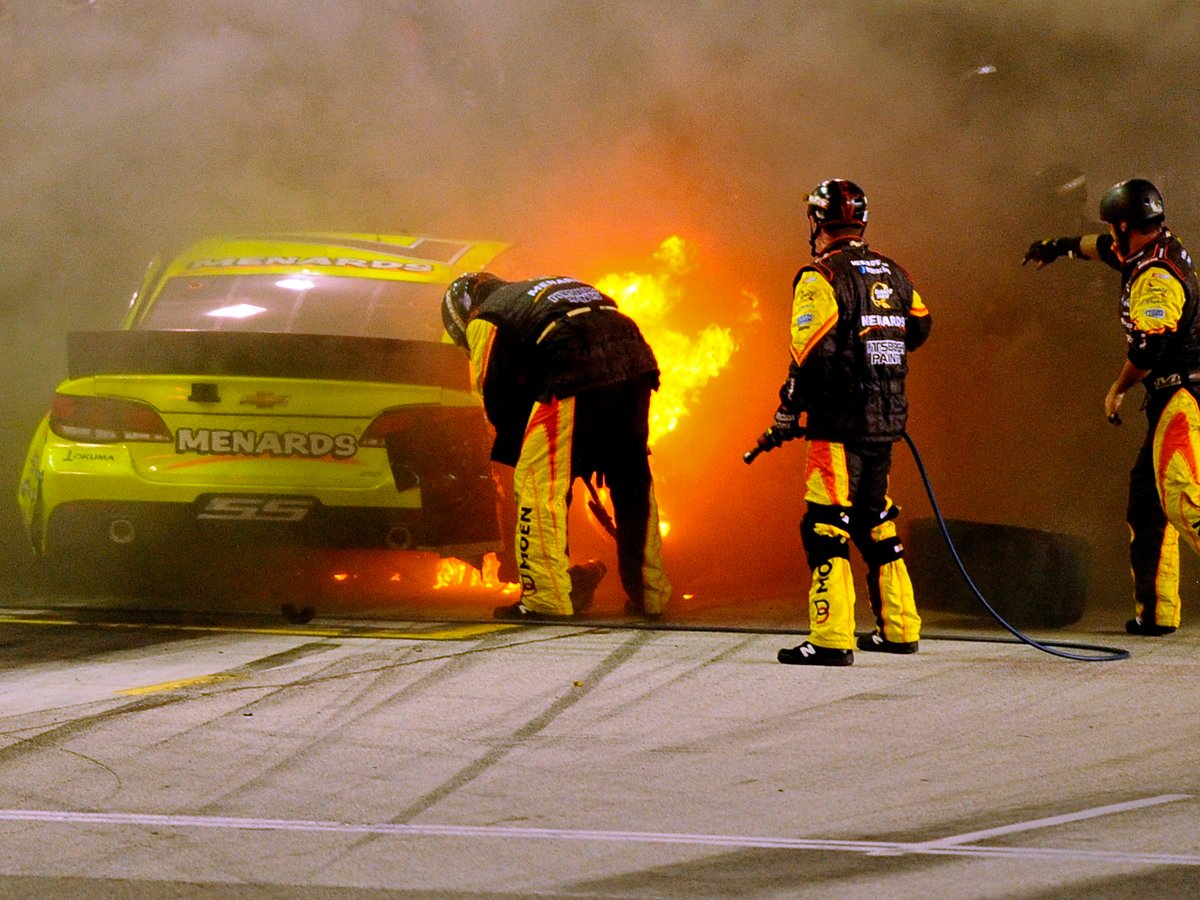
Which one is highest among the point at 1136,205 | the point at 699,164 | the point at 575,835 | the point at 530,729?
the point at 699,164

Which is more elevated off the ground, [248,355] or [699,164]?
[699,164]

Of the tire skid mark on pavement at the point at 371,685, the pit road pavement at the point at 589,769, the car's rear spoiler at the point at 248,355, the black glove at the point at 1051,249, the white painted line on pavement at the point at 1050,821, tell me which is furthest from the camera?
the car's rear spoiler at the point at 248,355

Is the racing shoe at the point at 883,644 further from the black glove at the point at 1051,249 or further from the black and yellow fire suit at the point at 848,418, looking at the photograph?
the black glove at the point at 1051,249

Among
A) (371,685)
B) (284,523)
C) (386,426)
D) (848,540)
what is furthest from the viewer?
(284,523)


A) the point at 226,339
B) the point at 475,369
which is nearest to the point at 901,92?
the point at 475,369

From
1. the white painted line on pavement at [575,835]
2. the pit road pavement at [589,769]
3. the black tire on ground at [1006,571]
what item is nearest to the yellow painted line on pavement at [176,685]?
the pit road pavement at [589,769]

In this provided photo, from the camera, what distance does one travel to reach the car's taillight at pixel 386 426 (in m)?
7.01

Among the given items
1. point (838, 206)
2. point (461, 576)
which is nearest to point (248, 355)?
point (461, 576)

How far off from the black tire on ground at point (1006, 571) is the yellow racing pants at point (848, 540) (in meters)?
1.01

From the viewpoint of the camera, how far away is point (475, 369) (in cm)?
689

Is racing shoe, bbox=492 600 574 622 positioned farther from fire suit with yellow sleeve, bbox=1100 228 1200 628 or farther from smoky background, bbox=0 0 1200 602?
fire suit with yellow sleeve, bbox=1100 228 1200 628

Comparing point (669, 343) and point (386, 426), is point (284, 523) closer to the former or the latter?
point (386, 426)

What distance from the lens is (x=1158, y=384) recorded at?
646 centimetres

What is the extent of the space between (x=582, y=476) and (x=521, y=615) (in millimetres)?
649
